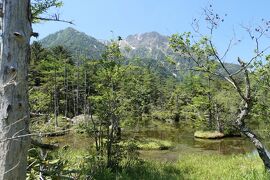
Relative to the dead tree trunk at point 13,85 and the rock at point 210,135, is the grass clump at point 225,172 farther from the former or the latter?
the rock at point 210,135

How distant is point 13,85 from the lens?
5.02 meters

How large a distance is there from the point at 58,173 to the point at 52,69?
37805 mm

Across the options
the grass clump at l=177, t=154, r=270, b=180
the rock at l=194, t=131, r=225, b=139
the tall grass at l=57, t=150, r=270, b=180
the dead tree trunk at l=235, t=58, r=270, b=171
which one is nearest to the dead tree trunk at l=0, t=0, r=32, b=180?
the tall grass at l=57, t=150, r=270, b=180

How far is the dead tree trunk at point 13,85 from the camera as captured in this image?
5.01 meters

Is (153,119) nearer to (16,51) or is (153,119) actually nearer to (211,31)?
(211,31)

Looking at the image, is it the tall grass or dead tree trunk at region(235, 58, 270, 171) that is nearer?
the tall grass

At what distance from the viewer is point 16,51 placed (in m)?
5.07

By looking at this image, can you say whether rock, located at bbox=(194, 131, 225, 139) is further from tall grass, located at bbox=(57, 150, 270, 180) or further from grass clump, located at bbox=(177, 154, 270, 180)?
tall grass, located at bbox=(57, 150, 270, 180)

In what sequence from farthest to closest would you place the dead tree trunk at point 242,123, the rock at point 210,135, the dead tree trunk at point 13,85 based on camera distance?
1. the rock at point 210,135
2. the dead tree trunk at point 242,123
3. the dead tree trunk at point 13,85

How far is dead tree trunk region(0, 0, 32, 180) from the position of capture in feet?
16.4

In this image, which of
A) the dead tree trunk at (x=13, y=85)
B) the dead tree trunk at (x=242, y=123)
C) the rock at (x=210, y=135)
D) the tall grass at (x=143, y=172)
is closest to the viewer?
the dead tree trunk at (x=13, y=85)

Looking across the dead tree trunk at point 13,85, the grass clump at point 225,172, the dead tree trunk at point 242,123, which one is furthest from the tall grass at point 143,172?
the dead tree trunk at point 13,85

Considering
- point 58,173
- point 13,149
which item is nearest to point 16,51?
point 13,149

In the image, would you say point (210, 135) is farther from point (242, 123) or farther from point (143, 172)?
point (143, 172)
